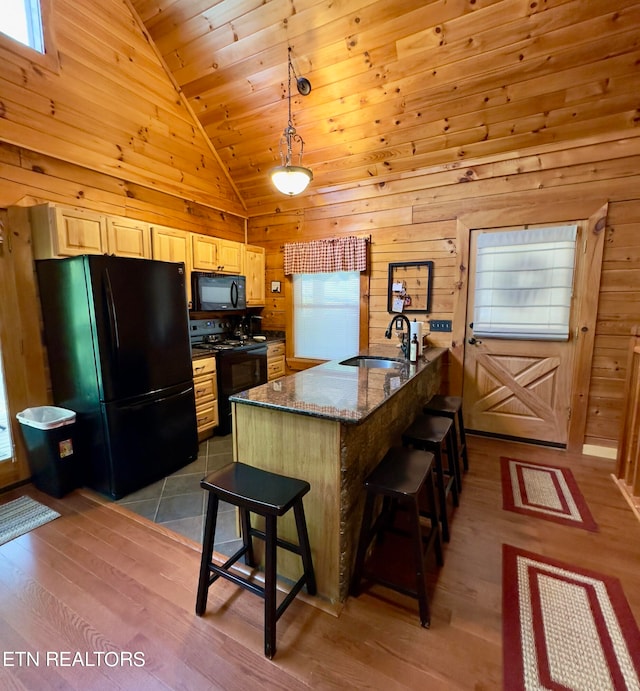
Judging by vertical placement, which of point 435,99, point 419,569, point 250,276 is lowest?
point 419,569

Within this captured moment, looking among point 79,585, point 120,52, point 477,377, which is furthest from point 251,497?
point 120,52

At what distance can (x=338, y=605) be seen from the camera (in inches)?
61.6

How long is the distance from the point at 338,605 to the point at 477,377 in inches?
102

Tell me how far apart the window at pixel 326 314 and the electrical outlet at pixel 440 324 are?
85 cm

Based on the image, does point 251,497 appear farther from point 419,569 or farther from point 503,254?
point 503,254

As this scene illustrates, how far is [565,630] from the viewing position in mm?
1432

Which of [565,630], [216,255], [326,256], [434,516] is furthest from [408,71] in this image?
[565,630]

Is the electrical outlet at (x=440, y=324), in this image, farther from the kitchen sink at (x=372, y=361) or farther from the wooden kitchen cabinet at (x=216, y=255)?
the wooden kitchen cabinet at (x=216, y=255)

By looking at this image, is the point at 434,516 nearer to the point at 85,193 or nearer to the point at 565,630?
the point at 565,630

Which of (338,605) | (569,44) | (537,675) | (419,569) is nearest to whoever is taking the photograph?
(537,675)

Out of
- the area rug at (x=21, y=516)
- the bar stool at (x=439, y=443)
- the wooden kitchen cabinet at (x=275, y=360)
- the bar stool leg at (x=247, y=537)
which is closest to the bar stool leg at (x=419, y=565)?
the bar stool at (x=439, y=443)

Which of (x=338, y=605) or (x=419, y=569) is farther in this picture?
(x=338, y=605)

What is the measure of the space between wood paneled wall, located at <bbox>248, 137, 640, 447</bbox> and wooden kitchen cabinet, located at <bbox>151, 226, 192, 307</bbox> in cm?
152

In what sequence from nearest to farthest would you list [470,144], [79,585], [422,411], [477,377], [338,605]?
[338,605] → [79,585] → [422,411] → [470,144] → [477,377]
